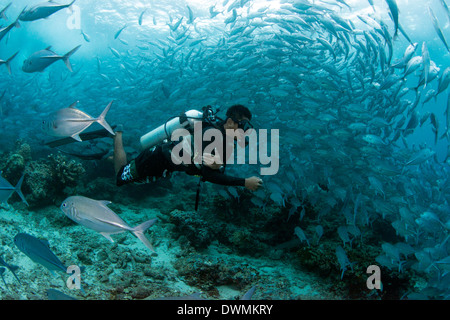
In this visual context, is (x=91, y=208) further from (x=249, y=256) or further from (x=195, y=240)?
(x=249, y=256)

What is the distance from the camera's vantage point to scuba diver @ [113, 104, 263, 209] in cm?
293

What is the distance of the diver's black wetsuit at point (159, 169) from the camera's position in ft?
9.67

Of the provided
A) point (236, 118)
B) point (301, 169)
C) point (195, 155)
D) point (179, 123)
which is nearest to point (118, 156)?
point (179, 123)

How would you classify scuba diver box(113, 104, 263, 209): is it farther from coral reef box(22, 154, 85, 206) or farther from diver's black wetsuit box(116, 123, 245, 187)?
coral reef box(22, 154, 85, 206)

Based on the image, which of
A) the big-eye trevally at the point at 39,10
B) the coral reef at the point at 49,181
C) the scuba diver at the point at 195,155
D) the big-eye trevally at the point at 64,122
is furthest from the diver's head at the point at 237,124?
the coral reef at the point at 49,181

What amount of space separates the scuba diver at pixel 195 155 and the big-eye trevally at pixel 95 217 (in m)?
0.95

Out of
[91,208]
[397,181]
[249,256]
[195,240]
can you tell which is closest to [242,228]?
Result: [249,256]

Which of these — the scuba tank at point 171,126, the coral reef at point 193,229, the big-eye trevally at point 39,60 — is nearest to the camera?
the scuba tank at point 171,126

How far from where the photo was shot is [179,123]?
3.62 m

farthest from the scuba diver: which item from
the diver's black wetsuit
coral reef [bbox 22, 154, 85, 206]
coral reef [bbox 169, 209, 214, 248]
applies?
coral reef [bbox 22, 154, 85, 206]

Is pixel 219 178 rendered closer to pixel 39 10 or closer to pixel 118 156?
pixel 118 156

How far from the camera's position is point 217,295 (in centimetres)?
358

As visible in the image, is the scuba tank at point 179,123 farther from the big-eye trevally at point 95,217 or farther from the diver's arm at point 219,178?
the big-eye trevally at point 95,217
